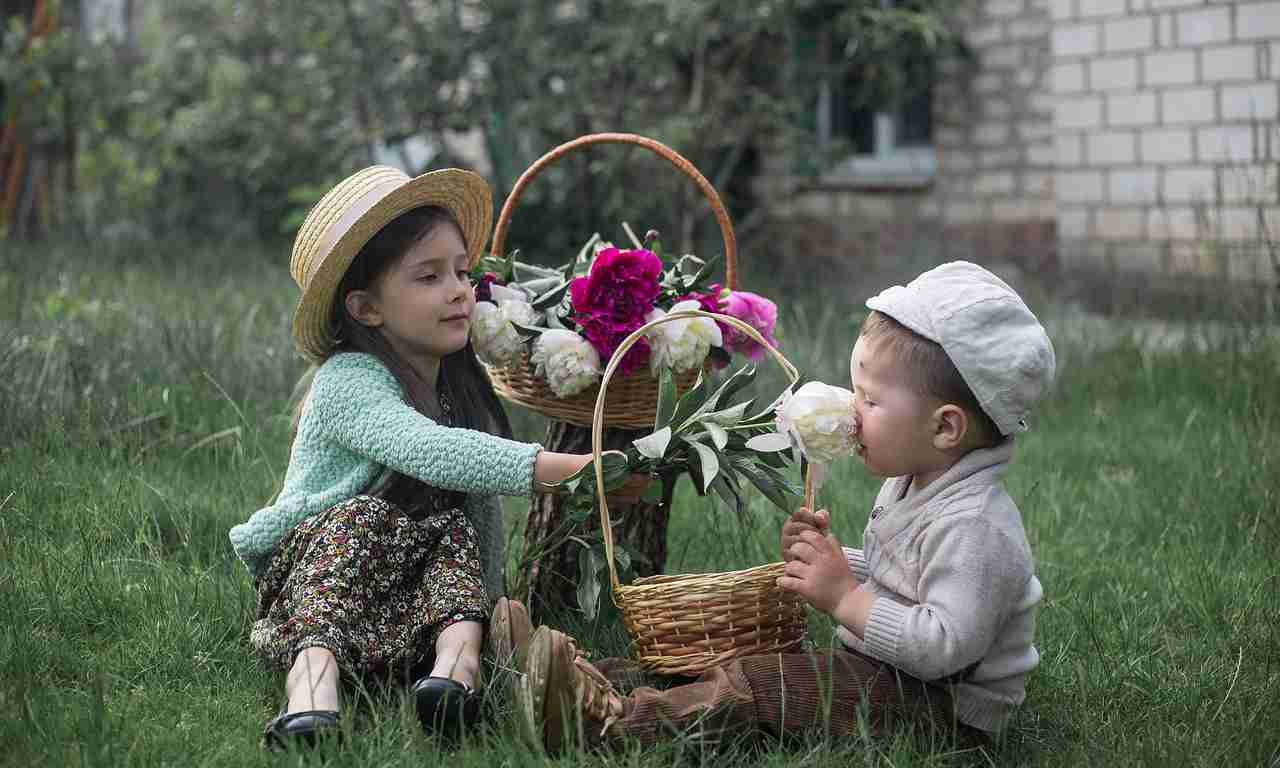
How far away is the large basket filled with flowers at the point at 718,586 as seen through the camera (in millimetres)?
2367

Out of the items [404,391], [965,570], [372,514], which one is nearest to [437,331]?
[404,391]

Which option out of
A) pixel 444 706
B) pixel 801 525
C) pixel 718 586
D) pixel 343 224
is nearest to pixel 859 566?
pixel 801 525

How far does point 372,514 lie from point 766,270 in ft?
24.2

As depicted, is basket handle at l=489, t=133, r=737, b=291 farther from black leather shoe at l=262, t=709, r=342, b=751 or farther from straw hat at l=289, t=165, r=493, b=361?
black leather shoe at l=262, t=709, r=342, b=751

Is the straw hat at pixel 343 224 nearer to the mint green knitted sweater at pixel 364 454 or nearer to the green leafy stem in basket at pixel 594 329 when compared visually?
the mint green knitted sweater at pixel 364 454

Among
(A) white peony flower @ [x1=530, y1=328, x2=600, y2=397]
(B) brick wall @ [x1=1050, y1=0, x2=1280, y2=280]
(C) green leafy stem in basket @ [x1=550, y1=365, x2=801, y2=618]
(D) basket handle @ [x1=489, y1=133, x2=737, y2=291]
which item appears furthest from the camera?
(B) brick wall @ [x1=1050, y1=0, x2=1280, y2=280]

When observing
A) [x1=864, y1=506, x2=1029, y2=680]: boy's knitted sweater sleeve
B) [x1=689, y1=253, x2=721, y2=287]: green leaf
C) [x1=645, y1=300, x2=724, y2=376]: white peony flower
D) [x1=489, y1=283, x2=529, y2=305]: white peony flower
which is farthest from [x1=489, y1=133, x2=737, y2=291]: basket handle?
[x1=864, y1=506, x2=1029, y2=680]: boy's knitted sweater sleeve

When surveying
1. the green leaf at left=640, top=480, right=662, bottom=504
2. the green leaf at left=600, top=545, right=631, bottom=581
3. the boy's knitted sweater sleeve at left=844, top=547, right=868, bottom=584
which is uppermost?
the green leaf at left=640, top=480, right=662, bottom=504

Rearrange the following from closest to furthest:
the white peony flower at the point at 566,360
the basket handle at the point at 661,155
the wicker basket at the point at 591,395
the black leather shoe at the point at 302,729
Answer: the black leather shoe at the point at 302,729 < the white peony flower at the point at 566,360 < the wicker basket at the point at 591,395 < the basket handle at the point at 661,155

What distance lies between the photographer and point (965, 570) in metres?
2.25

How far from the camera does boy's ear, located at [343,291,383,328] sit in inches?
108

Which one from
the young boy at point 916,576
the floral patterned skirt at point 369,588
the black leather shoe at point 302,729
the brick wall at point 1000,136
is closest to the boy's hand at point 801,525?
the young boy at point 916,576

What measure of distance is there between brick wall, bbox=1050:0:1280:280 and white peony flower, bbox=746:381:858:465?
6.14 metres

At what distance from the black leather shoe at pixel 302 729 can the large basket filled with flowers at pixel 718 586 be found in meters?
0.57
